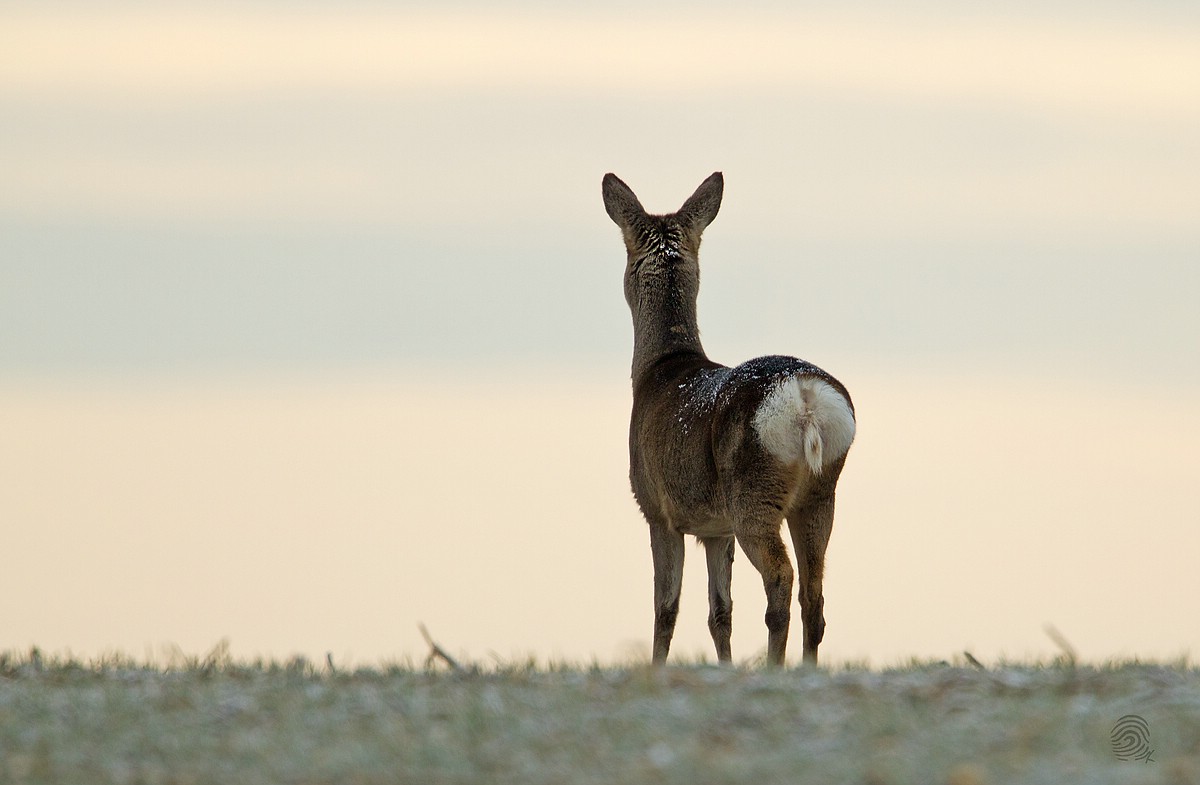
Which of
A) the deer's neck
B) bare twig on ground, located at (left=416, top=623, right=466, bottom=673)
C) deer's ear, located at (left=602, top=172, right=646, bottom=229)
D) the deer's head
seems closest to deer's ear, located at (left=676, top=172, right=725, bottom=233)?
the deer's head

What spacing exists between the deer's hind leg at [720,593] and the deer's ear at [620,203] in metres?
2.83

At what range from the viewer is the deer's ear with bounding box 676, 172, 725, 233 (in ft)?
43.5

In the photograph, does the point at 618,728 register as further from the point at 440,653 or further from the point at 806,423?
the point at 806,423

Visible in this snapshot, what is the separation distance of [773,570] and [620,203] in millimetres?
4031

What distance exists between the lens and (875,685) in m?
6.66

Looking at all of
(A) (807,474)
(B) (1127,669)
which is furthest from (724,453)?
(B) (1127,669)

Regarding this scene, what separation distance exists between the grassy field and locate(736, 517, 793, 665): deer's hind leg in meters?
3.02

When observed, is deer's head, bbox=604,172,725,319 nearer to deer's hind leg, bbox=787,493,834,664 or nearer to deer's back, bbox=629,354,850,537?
deer's back, bbox=629,354,850,537

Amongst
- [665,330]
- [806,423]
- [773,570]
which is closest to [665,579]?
[773,570]

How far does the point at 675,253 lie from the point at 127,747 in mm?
7644

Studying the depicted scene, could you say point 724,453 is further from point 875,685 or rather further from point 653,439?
point 875,685

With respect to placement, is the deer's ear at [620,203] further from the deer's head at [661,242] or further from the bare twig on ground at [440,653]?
the bare twig on ground at [440,653]

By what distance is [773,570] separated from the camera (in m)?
10.3

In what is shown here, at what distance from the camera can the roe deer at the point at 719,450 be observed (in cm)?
1027
